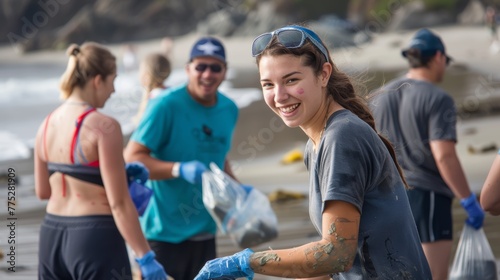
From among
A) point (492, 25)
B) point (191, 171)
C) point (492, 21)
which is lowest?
point (191, 171)

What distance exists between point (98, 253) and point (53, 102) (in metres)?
23.1

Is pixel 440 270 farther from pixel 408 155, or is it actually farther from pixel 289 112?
pixel 289 112

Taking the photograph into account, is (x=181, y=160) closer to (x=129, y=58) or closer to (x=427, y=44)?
(x=427, y=44)

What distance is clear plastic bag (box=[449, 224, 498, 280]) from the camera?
5.23m

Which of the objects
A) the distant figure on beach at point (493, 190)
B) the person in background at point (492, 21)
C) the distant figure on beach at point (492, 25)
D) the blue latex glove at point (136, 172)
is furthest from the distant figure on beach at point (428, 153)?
the person in background at point (492, 21)

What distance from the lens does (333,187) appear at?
2586 mm

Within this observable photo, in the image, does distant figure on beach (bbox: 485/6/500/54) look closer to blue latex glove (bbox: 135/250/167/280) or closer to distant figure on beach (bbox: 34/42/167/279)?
blue latex glove (bbox: 135/250/167/280)

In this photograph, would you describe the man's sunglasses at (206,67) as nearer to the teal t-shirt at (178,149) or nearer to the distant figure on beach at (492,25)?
the teal t-shirt at (178,149)

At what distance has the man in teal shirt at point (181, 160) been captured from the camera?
16.4 feet

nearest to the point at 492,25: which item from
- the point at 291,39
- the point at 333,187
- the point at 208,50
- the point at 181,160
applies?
the point at 208,50

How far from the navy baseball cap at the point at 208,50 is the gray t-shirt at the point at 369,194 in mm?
2713

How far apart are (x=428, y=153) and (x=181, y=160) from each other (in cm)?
141

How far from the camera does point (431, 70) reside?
17.5 ft

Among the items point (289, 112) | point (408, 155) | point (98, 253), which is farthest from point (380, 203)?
point (408, 155)
